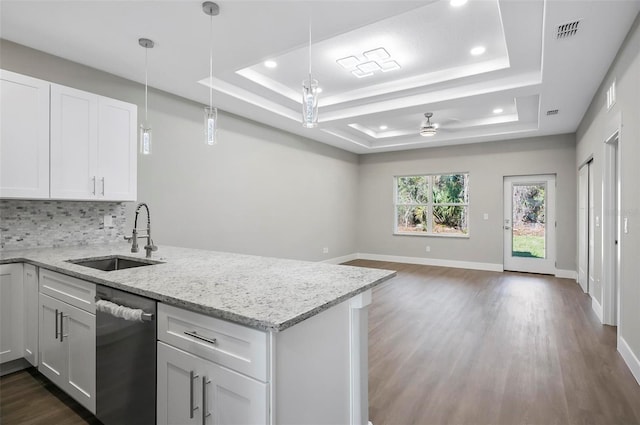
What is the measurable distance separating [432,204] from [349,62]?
4755 mm

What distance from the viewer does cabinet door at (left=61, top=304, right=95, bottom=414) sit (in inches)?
74.6

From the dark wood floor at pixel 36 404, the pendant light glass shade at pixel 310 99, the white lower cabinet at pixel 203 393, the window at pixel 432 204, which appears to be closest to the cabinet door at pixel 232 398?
the white lower cabinet at pixel 203 393

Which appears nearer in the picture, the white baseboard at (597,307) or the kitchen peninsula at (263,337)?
the kitchen peninsula at (263,337)

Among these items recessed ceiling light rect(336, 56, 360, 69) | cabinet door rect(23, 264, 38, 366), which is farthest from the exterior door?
cabinet door rect(23, 264, 38, 366)

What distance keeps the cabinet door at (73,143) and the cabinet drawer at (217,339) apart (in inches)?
82.1

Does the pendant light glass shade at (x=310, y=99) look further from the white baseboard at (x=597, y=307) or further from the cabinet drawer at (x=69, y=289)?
the white baseboard at (x=597, y=307)

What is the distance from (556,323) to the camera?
3715mm

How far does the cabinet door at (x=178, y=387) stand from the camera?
1352mm

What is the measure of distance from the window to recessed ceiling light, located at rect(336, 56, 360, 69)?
4427 millimetres

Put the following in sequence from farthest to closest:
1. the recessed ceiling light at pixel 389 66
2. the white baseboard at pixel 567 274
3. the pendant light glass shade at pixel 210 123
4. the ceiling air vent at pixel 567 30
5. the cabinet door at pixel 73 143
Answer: the white baseboard at pixel 567 274, the recessed ceiling light at pixel 389 66, the cabinet door at pixel 73 143, the ceiling air vent at pixel 567 30, the pendant light glass shade at pixel 210 123

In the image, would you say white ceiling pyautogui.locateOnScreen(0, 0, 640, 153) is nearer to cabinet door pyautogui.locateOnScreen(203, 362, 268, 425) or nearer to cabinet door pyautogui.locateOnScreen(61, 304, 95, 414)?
cabinet door pyautogui.locateOnScreen(61, 304, 95, 414)

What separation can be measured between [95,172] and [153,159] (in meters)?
0.92

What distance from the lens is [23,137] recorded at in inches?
103

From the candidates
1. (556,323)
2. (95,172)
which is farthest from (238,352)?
(556,323)
